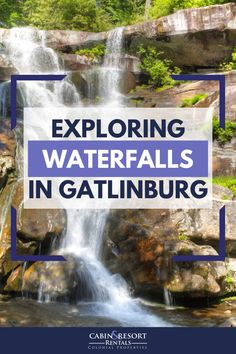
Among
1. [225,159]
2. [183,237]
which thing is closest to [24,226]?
[183,237]

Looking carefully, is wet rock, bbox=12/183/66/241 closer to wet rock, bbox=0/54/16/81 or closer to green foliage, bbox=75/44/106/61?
wet rock, bbox=0/54/16/81

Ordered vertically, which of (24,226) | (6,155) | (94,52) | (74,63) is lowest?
(24,226)

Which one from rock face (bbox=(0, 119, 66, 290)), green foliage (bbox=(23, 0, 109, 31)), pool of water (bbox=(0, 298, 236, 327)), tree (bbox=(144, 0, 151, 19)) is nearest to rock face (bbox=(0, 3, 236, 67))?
green foliage (bbox=(23, 0, 109, 31))

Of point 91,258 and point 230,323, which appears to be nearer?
point 230,323

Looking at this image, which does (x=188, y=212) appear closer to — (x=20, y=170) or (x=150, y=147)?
(x=150, y=147)

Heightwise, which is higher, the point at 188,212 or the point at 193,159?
the point at 193,159

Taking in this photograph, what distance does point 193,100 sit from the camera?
1688 cm

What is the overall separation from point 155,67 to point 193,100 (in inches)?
131

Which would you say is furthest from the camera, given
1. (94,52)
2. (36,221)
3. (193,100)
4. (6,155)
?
(94,52)

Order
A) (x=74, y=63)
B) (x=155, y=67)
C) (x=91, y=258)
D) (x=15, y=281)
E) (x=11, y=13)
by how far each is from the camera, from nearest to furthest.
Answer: (x=15, y=281) → (x=91, y=258) → (x=74, y=63) → (x=155, y=67) → (x=11, y=13)

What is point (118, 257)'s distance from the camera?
10398mm

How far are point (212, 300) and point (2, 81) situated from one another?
10.6 meters
